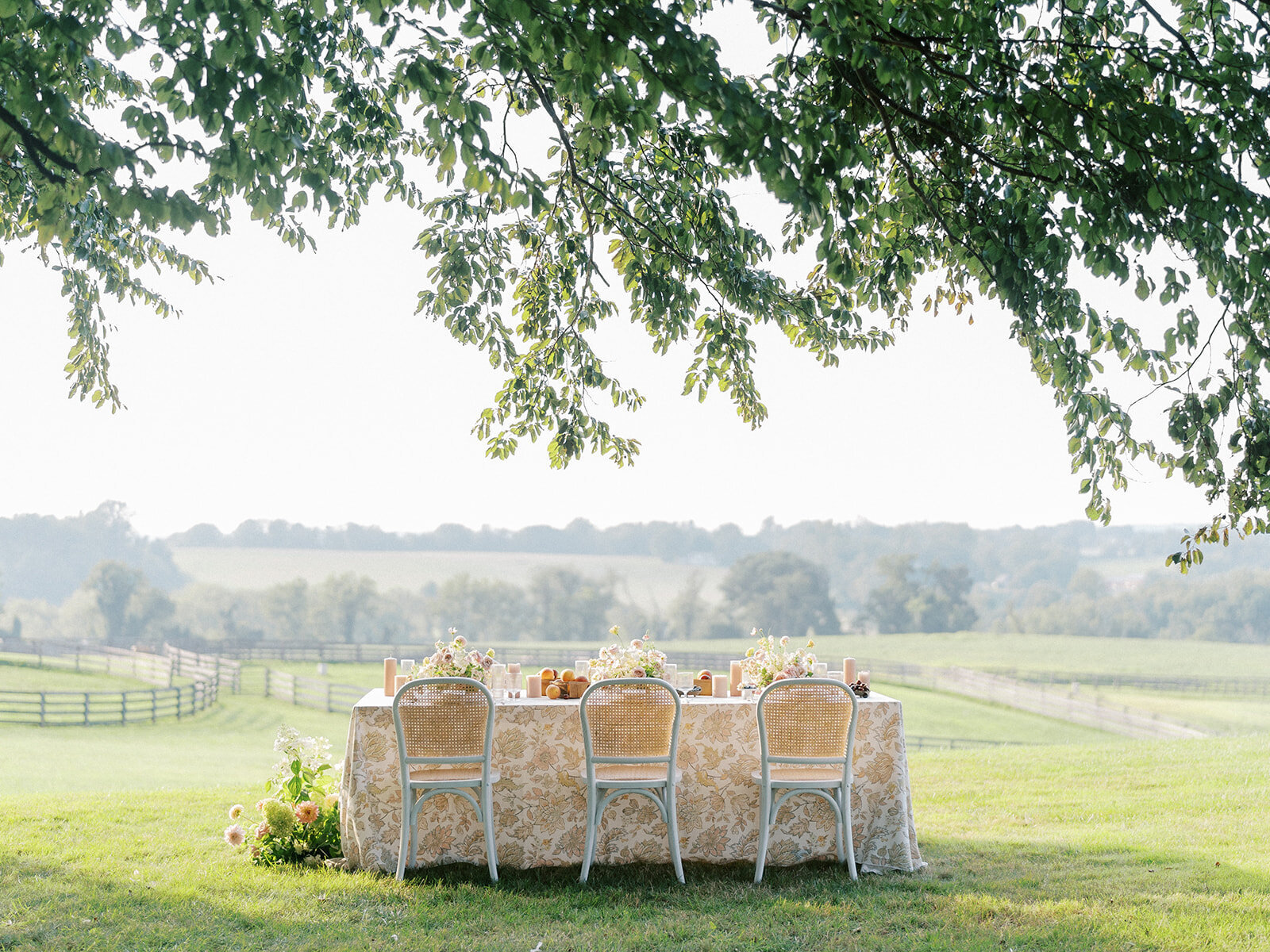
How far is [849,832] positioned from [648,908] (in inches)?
44.2

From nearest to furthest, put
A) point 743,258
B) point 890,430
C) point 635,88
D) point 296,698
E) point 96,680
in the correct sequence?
point 635,88
point 743,258
point 296,698
point 96,680
point 890,430

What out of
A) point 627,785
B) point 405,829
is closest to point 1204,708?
point 627,785

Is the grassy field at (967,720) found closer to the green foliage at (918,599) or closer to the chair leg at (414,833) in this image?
the chair leg at (414,833)

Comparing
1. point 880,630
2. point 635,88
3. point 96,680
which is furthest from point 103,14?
point 880,630

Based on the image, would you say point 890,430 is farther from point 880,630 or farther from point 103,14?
point 103,14

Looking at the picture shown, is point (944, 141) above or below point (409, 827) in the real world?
above

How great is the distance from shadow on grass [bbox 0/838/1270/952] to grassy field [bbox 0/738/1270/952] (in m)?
0.01

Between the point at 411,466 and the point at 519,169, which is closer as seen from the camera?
the point at 519,169

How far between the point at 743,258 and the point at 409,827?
3704 millimetres

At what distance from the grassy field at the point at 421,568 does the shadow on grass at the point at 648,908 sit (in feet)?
163

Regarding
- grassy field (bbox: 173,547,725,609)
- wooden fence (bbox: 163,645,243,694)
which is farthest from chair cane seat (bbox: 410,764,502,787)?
grassy field (bbox: 173,547,725,609)

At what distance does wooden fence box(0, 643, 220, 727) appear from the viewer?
61.8 feet

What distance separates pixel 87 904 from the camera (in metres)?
4.08

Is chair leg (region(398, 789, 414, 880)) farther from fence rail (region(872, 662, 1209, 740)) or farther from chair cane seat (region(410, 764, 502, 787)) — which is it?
fence rail (region(872, 662, 1209, 740))
